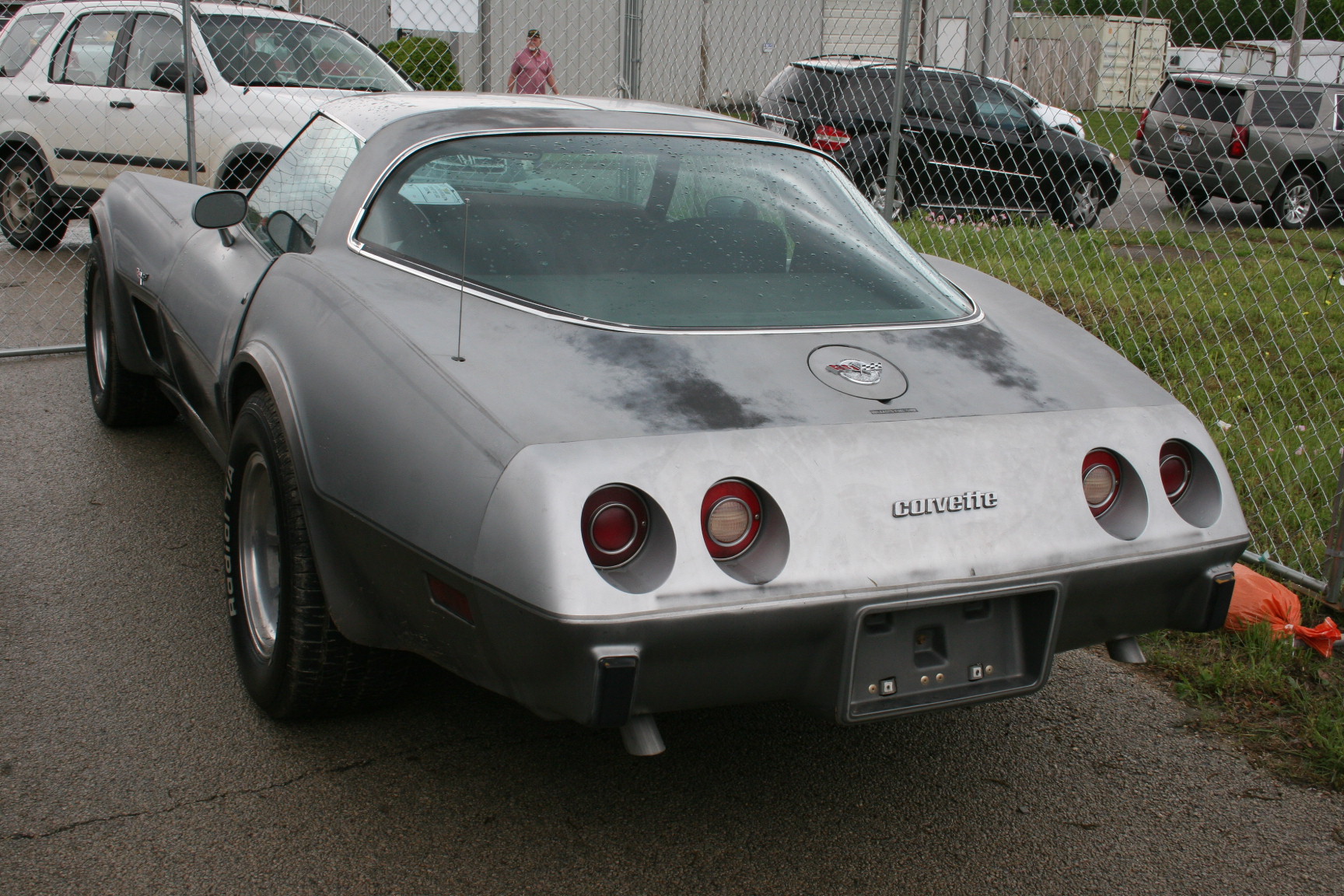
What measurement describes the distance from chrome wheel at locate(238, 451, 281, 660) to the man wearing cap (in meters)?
8.54

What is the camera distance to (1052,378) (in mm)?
2645

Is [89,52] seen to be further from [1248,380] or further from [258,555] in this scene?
[1248,380]

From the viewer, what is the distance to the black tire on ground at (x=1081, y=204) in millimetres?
9820

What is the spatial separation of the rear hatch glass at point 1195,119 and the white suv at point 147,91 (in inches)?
270

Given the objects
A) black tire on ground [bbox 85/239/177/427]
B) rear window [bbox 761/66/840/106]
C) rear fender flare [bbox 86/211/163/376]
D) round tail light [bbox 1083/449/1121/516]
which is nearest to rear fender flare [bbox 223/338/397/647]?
round tail light [bbox 1083/449/1121/516]

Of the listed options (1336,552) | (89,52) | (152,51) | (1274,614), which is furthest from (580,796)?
(89,52)

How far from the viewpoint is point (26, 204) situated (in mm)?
9008

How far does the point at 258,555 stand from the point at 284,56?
6.44 m

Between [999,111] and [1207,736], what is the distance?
7.68 metres

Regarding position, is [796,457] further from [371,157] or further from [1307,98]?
[1307,98]

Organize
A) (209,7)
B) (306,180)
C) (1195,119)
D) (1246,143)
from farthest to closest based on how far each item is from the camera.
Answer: (1195,119), (1246,143), (209,7), (306,180)

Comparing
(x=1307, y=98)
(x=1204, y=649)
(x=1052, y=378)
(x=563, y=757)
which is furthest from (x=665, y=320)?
(x=1307, y=98)

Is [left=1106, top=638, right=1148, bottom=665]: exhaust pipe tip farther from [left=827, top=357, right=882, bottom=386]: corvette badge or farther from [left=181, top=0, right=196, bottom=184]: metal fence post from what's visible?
[left=181, top=0, right=196, bottom=184]: metal fence post

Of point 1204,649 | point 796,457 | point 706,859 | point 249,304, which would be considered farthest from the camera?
point 1204,649
